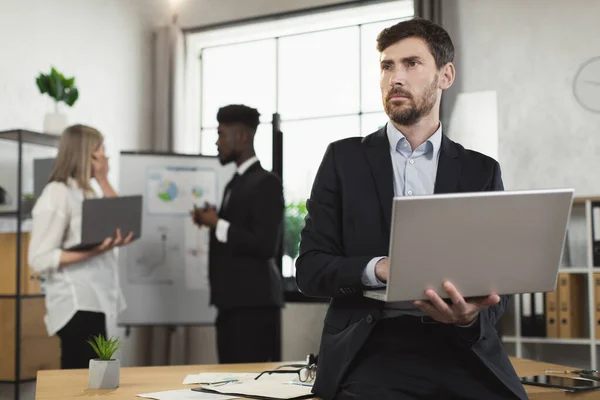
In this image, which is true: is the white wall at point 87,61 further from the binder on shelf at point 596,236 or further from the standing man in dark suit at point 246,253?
the binder on shelf at point 596,236

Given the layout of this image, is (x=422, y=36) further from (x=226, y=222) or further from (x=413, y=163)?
(x=226, y=222)

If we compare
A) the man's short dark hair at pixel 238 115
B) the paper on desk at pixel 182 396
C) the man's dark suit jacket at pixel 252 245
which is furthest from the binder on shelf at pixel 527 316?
the paper on desk at pixel 182 396

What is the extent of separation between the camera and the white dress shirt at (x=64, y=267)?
3490 mm

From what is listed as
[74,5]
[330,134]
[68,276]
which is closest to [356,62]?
[330,134]

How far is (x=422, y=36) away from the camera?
5.63ft

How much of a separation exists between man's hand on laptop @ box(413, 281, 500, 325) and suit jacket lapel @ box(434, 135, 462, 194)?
0.29m

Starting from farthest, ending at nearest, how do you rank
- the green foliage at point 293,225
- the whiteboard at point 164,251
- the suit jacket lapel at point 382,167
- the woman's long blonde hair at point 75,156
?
the green foliage at point 293,225, the whiteboard at point 164,251, the woman's long blonde hair at point 75,156, the suit jacket lapel at point 382,167

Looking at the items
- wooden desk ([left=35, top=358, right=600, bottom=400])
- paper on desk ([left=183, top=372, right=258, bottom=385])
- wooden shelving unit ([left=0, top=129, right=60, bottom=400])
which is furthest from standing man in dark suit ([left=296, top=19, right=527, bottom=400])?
wooden shelving unit ([left=0, top=129, right=60, bottom=400])

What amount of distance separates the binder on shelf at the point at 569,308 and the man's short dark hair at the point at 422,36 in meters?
2.85

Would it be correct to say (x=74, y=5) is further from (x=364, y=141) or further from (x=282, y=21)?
(x=364, y=141)

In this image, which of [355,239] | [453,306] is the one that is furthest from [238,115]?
[453,306]

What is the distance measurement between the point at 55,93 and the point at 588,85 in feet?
10.3

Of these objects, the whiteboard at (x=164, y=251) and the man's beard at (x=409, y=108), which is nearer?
the man's beard at (x=409, y=108)

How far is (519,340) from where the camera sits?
435cm
